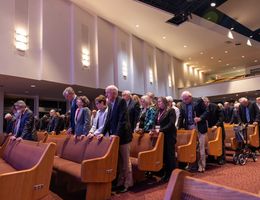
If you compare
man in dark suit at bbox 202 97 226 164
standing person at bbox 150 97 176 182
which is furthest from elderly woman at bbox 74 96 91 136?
man in dark suit at bbox 202 97 226 164

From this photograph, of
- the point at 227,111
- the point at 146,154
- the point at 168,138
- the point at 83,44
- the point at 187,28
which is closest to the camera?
the point at 146,154

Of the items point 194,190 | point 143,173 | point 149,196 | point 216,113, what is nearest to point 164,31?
point 216,113

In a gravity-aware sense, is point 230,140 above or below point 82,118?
below

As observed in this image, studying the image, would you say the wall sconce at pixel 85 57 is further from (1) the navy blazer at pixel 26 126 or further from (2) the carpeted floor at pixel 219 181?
(2) the carpeted floor at pixel 219 181

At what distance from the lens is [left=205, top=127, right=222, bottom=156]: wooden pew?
17.0ft

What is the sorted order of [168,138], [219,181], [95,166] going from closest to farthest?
1. [95,166]
2. [219,181]
3. [168,138]

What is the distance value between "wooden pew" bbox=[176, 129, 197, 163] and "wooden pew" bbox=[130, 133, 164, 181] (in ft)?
1.83

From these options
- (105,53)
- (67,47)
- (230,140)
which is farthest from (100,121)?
(105,53)

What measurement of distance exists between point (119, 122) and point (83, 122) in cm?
111

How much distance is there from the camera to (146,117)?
4836 mm

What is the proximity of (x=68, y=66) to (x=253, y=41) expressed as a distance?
1082cm

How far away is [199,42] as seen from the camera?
46.7ft

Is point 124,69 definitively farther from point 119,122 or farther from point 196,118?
point 119,122

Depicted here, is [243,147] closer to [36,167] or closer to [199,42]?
[36,167]
